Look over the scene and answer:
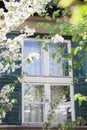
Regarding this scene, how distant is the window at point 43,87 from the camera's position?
26.9 ft

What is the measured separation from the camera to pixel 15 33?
28.0 ft

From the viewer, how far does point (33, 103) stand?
8.33m

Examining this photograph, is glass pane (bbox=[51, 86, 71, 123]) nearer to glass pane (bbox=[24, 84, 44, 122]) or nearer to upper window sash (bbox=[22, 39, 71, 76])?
glass pane (bbox=[24, 84, 44, 122])

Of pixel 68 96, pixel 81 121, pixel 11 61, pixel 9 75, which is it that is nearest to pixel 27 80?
pixel 9 75

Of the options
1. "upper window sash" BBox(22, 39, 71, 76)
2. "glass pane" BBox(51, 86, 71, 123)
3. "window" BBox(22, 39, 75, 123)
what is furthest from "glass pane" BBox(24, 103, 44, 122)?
"upper window sash" BBox(22, 39, 71, 76)

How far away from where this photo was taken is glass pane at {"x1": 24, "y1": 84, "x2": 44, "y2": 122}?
813 centimetres

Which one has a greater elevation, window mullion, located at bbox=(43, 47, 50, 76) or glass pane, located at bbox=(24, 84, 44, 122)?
window mullion, located at bbox=(43, 47, 50, 76)

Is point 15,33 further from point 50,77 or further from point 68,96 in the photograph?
point 68,96

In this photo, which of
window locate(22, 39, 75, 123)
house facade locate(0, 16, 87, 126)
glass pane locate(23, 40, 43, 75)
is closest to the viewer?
house facade locate(0, 16, 87, 126)

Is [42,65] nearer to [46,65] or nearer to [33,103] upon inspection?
[46,65]

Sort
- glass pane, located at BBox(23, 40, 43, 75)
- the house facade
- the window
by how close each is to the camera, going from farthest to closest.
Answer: glass pane, located at BBox(23, 40, 43, 75), the window, the house facade

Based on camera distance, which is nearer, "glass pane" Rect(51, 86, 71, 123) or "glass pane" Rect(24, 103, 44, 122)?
"glass pane" Rect(24, 103, 44, 122)

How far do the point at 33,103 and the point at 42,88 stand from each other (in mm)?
456

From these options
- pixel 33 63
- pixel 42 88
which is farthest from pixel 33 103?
pixel 33 63
